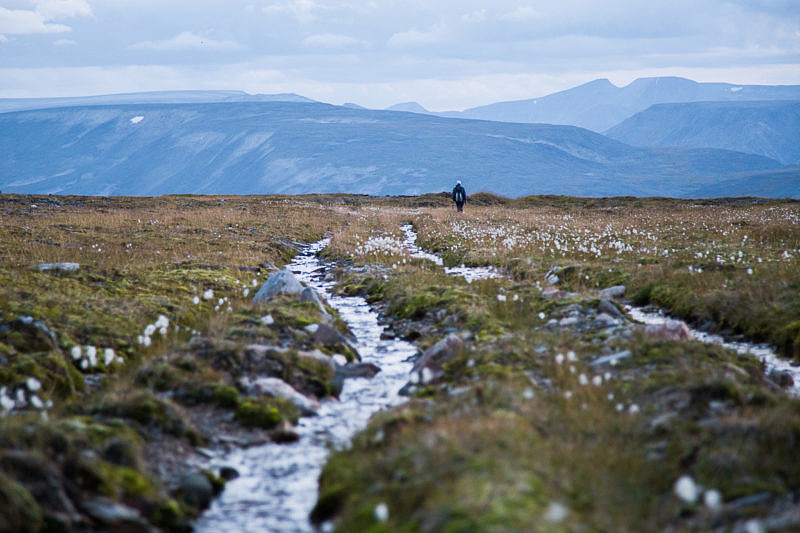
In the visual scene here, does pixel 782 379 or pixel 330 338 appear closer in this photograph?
pixel 782 379

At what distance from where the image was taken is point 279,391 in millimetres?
8414

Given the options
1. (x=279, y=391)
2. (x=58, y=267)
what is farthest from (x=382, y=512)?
(x=58, y=267)

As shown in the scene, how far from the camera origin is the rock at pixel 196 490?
5.75 m

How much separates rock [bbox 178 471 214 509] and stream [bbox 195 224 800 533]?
10cm

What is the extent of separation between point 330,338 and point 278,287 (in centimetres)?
431

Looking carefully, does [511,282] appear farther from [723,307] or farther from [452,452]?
[452,452]

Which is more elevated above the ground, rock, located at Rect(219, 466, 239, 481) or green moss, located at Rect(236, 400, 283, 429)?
green moss, located at Rect(236, 400, 283, 429)

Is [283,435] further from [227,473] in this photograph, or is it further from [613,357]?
[613,357]

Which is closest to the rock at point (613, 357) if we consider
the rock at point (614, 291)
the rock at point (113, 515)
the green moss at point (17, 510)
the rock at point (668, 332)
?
the rock at point (668, 332)

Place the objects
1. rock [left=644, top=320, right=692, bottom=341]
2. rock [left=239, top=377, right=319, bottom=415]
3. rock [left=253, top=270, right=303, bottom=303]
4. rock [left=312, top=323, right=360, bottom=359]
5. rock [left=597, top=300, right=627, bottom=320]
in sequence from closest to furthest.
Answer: rock [left=239, top=377, right=319, bottom=415]
rock [left=644, top=320, right=692, bottom=341]
rock [left=312, top=323, right=360, bottom=359]
rock [left=597, top=300, right=627, bottom=320]
rock [left=253, top=270, right=303, bottom=303]

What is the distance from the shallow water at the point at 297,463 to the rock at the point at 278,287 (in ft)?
13.8

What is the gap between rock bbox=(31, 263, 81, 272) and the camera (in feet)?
47.3

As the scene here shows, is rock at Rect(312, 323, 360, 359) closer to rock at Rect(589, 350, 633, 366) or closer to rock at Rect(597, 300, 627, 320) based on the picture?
rock at Rect(589, 350, 633, 366)

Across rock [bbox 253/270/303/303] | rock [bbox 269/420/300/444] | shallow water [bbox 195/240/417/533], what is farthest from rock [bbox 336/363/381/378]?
rock [bbox 253/270/303/303]
